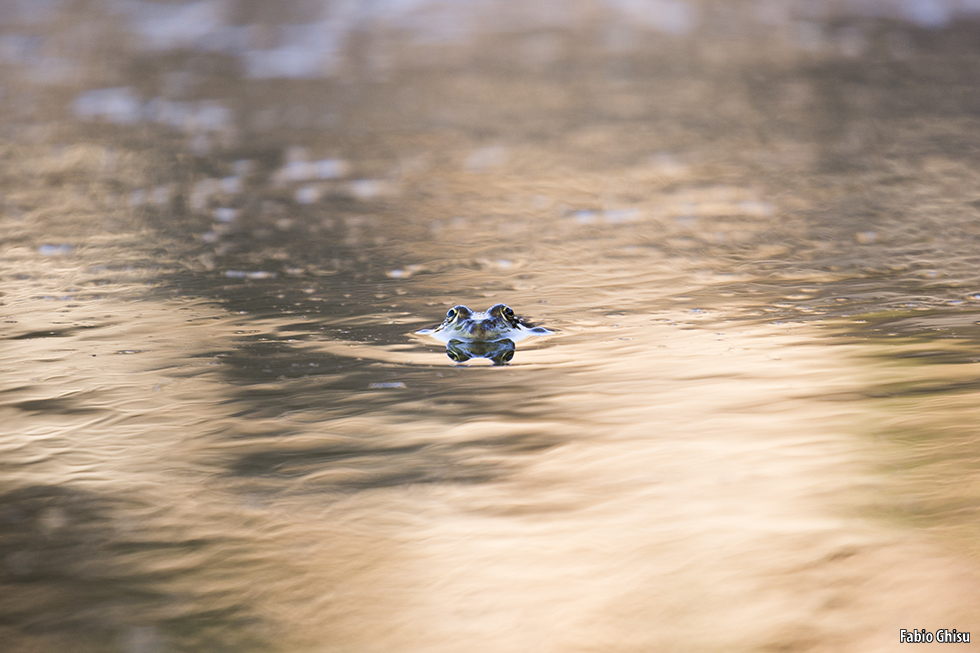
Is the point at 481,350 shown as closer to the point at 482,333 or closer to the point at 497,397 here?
the point at 482,333

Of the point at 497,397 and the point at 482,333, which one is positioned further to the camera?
the point at 482,333

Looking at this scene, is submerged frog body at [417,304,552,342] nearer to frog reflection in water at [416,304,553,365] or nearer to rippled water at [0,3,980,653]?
frog reflection in water at [416,304,553,365]

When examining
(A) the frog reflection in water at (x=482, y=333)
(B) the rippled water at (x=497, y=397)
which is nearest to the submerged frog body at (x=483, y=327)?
(A) the frog reflection in water at (x=482, y=333)

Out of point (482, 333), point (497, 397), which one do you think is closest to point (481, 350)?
point (482, 333)

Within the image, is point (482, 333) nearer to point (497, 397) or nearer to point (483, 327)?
point (483, 327)

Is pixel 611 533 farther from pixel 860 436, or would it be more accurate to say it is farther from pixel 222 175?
pixel 222 175

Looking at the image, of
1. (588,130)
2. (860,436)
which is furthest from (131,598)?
(588,130)

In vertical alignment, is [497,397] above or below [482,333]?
below

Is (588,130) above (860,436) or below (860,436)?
above

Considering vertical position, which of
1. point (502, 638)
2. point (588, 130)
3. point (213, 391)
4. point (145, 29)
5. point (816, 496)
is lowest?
point (502, 638)
